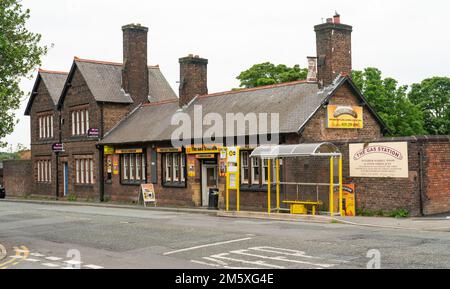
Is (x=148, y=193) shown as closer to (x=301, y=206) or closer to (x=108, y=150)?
(x=108, y=150)

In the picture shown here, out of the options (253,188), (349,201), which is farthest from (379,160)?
(253,188)

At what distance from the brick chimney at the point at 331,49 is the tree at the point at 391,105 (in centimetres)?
2157

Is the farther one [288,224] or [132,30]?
[132,30]

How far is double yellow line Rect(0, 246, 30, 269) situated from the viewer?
45.4 ft

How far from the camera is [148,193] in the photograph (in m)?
32.4

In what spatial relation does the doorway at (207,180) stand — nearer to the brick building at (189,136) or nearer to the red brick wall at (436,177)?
the brick building at (189,136)

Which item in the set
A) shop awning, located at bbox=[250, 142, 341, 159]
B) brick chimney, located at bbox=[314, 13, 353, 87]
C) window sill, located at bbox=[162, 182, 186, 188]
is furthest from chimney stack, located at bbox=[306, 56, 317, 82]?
window sill, located at bbox=[162, 182, 186, 188]

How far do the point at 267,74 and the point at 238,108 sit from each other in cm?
2856

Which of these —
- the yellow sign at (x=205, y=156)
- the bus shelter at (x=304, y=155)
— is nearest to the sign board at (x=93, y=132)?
the yellow sign at (x=205, y=156)

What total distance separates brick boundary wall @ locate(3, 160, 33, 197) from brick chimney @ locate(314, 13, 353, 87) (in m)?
28.0

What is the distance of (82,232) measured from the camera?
20297mm
